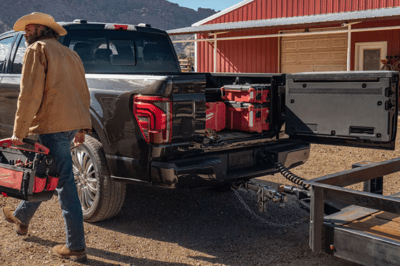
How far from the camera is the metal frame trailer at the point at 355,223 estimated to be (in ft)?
10.1

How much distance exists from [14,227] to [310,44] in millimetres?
15795

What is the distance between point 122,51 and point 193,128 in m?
2.14

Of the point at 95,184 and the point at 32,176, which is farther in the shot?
the point at 95,184

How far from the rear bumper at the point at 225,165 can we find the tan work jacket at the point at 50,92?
2.62 feet

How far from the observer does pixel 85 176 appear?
16.3 feet

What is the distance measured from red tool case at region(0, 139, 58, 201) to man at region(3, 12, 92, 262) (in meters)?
0.07

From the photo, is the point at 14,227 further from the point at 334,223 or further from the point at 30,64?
the point at 334,223

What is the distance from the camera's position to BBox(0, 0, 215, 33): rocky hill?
318 ft

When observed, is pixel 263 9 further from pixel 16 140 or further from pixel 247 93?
pixel 16 140

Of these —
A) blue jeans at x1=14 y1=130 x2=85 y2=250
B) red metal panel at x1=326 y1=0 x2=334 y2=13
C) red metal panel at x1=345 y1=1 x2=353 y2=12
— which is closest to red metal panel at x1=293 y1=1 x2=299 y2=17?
red metal panel at x1=326 y1=0 x2=334 y2=13

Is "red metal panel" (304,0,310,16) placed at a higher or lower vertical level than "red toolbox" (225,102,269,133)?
higher

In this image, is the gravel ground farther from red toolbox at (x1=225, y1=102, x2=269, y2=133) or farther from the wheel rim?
red toolbox at (x1=225, y1=102, x2=269, y2=133)

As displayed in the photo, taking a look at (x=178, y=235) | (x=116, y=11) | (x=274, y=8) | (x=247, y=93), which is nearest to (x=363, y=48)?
(x=274, y=8)

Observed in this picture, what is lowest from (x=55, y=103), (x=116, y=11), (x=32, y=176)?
(x=32, y=176)
